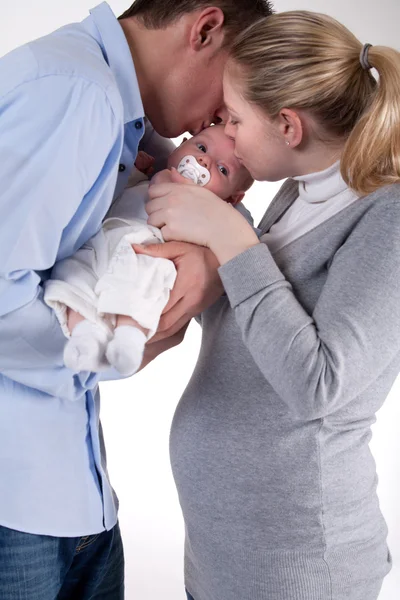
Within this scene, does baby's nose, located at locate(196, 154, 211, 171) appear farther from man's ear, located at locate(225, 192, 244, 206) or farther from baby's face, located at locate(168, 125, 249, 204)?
man's ear, located at locate(225, 192, 244, 206)

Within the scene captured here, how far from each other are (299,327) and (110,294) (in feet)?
1.16

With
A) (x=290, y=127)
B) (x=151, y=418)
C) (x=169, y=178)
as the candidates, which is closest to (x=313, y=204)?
(x=290, y=127)

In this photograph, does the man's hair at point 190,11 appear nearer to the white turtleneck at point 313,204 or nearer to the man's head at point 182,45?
the man's head at point 182,45

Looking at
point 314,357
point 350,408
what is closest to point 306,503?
point 350,408

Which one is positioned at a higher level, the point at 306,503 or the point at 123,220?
the point at 123,220

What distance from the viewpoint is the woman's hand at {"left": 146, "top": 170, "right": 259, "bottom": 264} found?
5.44 feet

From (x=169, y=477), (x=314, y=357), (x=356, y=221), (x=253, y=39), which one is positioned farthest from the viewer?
(x=169, y=477)

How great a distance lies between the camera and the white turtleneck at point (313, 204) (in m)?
1.68

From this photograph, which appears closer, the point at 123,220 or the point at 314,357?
the point at 314,357

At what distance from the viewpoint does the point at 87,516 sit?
1.78 meters

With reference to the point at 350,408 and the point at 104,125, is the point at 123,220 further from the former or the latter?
the point at 350,408

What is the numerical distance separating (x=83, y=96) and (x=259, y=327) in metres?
0.53

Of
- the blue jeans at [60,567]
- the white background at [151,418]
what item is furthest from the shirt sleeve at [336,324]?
the white background at [151,418]

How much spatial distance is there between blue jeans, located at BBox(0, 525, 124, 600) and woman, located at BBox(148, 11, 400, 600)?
9.3 inches
